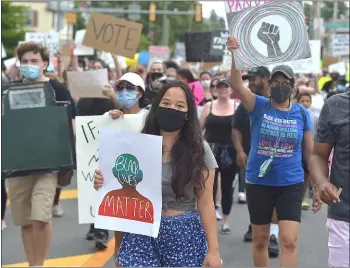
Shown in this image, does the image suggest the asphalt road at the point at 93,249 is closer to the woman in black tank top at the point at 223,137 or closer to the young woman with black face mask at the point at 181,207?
the woman in black tank top at the point at 223,137

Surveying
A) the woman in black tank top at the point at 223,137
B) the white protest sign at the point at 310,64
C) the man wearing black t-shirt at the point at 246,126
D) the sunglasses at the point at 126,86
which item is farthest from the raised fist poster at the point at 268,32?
the white protest sign at the point at 310,64

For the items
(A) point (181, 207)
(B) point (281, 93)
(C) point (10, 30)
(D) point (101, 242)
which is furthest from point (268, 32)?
(C) point (10, 30)

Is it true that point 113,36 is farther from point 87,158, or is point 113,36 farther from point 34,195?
point 34,195

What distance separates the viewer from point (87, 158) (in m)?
5.48

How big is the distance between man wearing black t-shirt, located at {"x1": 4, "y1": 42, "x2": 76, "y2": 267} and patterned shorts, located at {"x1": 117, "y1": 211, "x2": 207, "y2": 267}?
1.84 metres

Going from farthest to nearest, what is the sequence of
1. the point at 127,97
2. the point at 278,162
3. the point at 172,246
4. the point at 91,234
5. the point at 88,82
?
the point at 91,234 < the point at 88,82 < the point at 127,97 < the point at 278,162 < the point at 172,246

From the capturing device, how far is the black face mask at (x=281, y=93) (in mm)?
5211

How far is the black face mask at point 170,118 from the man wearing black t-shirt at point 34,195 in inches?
74.7

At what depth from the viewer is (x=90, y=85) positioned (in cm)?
702

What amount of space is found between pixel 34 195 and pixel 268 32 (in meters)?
2.23

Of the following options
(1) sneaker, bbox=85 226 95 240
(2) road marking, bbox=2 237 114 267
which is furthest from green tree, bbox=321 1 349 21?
(2) road marking, bbox=2 237 114 267

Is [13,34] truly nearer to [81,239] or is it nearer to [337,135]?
[81,239]

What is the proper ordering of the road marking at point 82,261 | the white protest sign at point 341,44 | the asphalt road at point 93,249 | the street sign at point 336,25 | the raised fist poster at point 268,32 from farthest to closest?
1. the street sign at point 336,25
2. the white protest sign at point 341,44
3. the asphalt road at point 93,249
4. the road marking at point 82,261
5. the raised fist poster at point 268,32

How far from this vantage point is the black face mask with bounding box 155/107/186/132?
12.6 ft
